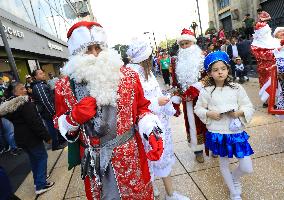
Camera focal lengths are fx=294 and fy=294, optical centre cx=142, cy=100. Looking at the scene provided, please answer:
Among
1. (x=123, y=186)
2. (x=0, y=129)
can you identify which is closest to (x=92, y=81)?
(x=123, y=186)

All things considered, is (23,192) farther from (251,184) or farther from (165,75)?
(165,75)

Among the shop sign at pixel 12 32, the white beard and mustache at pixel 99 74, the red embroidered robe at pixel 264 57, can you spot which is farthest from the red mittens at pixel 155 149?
the shop sign at pixel 12 32

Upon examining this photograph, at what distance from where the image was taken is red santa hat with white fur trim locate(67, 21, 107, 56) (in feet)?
7.30

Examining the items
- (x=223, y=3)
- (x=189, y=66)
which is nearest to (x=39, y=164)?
(x=189, y=66)

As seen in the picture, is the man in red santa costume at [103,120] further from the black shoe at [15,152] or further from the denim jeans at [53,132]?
the black shoe at [15,152]

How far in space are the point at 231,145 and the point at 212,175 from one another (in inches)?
40.4

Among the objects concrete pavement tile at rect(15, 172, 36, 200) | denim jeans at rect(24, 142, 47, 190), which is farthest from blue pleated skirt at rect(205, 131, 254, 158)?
concrete pavement tile at rect(15, 172, 36, 200)

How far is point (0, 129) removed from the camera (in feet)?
23.8

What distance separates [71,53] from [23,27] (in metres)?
9.88

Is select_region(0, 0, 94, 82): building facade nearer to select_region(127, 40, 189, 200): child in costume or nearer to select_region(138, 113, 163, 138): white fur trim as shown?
select_region(127, 40, 189, 200): child in costume

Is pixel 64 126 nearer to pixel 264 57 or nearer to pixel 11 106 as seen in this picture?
pixel 11 106

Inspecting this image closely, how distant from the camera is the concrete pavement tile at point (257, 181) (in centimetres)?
324

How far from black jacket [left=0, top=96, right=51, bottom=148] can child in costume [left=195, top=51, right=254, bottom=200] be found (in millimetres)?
2414

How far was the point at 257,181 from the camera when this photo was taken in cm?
350
